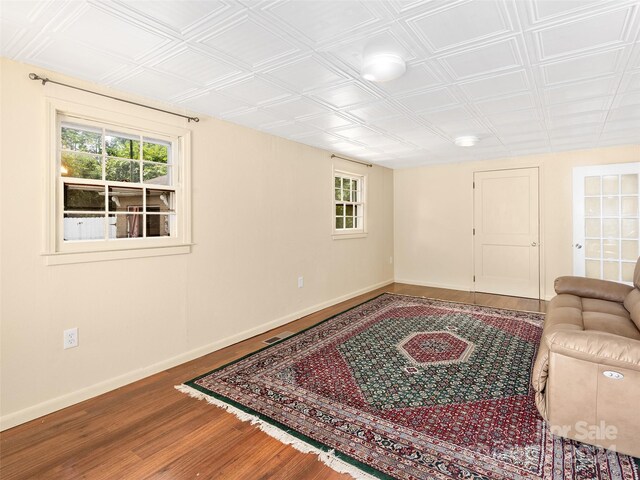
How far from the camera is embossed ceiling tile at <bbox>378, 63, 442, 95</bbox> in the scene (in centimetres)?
226

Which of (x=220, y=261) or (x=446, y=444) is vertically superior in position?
(x=220, y=261)

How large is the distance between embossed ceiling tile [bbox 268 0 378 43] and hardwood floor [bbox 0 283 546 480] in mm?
2264

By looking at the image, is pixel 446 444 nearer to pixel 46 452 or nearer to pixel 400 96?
pixel 46 452

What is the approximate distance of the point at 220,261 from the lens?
11.2 ft

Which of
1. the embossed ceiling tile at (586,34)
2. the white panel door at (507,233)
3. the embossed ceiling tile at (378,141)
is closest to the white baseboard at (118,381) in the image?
the embossed ceiling tile at (378,141)

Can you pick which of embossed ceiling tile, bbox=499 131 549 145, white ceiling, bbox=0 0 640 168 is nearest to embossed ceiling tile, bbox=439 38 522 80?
white ceiling, bbox=0 0 640 168

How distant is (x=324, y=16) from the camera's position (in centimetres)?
167

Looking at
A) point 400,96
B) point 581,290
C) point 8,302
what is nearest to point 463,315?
point 581,290

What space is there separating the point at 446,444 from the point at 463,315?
108 inches

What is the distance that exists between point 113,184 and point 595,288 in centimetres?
432

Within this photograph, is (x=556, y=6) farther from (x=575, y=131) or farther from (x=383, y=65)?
(x=575, y=131)

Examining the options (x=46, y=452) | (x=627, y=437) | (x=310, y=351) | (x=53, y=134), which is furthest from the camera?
(x=310, y=351)

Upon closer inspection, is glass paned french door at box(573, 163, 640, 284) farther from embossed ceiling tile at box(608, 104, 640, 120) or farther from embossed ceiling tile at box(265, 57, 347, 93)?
embossed ceiling tile at box(265, 57, 347, 93)

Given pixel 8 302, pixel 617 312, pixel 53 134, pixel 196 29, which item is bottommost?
pixel 617 312
